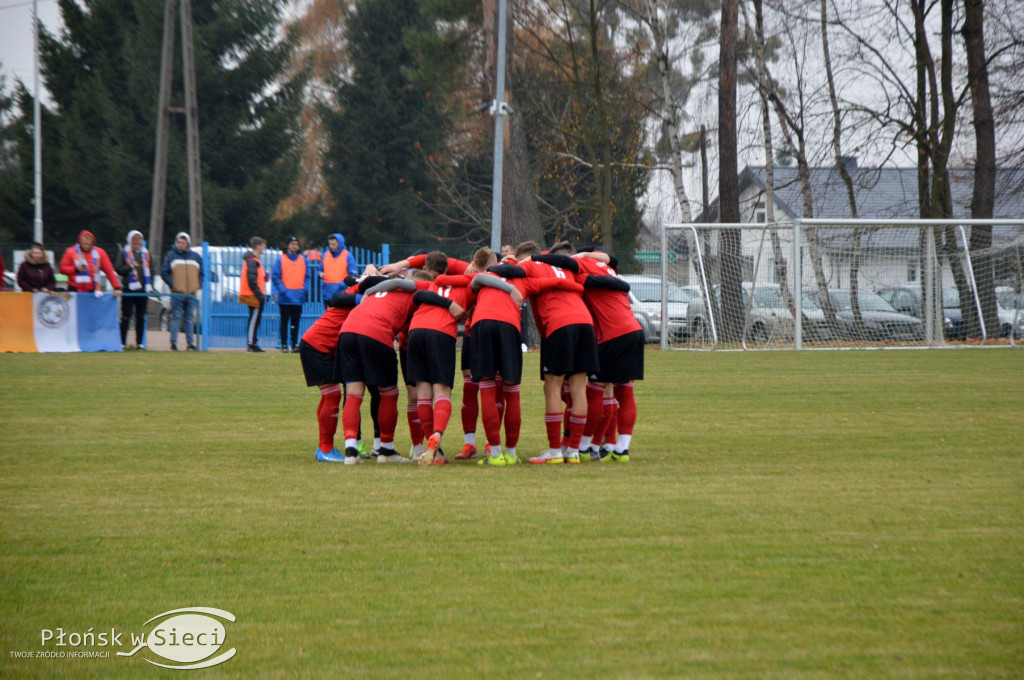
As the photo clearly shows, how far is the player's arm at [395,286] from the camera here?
30.5ft

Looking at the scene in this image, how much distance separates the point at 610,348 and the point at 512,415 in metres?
1.06

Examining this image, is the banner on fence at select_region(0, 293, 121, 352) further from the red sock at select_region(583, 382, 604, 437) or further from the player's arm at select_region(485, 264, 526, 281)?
the red sock at select_region(583, 382, 604, 437)

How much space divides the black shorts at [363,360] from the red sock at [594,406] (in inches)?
69.1

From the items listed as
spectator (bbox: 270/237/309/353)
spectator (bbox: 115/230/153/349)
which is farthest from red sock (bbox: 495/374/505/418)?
spectator (bbox: 115/230/153/349)

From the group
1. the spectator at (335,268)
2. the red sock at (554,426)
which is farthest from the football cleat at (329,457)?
the spectator at (335,268)

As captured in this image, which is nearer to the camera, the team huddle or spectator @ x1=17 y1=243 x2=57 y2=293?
the team huddle

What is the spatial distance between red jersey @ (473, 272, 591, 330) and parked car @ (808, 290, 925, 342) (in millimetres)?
17156

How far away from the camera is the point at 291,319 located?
899 inches

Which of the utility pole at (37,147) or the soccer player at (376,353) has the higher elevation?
the utility pole at (37,147)

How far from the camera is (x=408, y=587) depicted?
5.18 m

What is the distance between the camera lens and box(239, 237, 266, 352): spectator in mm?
22234

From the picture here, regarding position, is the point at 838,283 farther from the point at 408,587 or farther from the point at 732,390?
the point at 408,587

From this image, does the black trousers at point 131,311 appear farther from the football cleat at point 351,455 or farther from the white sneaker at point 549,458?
the white sneaker at point 549,458

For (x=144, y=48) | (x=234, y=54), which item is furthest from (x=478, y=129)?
(x=144, y=48)
